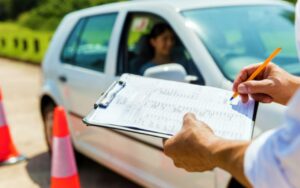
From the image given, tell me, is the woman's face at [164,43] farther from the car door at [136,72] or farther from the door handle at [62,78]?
the door handle at [62,78]

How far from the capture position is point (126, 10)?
4.22m

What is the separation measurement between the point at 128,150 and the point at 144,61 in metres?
0.79

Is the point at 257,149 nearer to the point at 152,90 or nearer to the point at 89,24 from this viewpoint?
the point at 152,90

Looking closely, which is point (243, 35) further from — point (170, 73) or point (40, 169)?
point (40, 169)

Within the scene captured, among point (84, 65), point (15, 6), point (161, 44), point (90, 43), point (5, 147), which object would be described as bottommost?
point (15, 6)

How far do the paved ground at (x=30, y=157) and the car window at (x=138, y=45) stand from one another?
44.1 inches

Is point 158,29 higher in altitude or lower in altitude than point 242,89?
lower

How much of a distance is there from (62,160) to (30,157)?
1725 mm

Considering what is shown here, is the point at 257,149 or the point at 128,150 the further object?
the point at 128,150

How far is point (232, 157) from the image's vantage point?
127 cm

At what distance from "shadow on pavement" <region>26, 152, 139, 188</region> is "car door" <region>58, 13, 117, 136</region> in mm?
475

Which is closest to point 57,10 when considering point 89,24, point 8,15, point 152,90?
point 8,15

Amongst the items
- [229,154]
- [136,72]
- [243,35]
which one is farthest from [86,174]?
[229,154]

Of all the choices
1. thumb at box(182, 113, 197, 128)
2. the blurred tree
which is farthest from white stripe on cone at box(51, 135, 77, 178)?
the blurred tree
